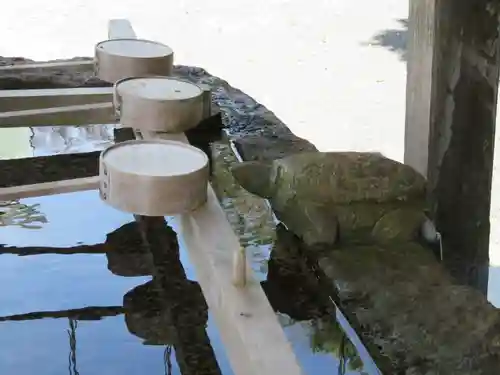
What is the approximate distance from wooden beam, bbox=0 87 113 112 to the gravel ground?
88.5 inches

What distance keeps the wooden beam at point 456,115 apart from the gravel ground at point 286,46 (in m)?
2.04

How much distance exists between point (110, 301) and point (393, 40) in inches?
222

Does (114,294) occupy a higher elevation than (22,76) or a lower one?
lower

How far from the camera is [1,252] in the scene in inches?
86.2

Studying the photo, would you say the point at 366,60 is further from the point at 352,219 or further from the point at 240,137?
the point at 352,219

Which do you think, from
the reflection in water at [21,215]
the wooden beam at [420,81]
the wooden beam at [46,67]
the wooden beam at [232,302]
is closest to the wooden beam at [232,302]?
the wooden beam at [232,302]

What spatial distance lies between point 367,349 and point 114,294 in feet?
2.08

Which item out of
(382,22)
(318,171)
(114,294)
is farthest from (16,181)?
(382,22)

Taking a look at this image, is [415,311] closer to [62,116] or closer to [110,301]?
[110,301]

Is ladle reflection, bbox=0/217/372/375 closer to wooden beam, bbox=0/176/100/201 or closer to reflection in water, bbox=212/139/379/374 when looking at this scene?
reflection in water, bbox=212/139/379/374

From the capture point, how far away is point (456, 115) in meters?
2.36

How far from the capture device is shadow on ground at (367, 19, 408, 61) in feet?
23.0

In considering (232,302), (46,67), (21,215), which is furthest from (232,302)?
(46,67)

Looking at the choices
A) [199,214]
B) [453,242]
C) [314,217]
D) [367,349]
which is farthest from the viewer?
[453,242]
